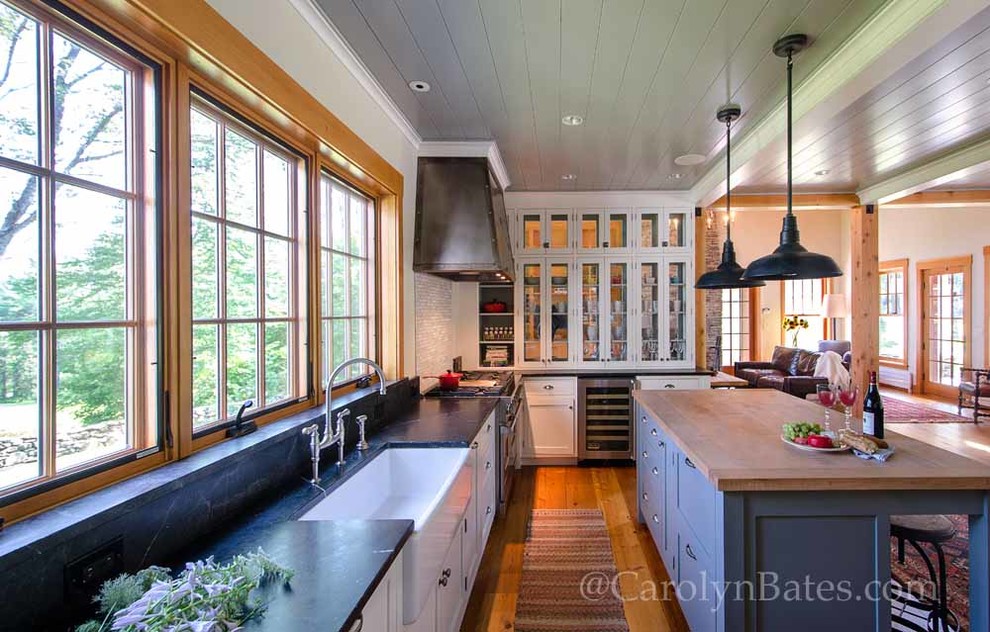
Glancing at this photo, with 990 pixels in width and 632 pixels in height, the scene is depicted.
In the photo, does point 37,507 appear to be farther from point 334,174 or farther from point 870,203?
point 870,203

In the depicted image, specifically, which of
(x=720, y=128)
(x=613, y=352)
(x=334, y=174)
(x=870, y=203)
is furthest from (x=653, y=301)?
(x=334, y=174)

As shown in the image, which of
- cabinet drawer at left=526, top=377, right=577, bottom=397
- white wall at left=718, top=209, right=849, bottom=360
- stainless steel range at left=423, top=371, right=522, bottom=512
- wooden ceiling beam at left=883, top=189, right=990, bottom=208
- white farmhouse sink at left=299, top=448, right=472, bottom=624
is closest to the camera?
white farmhouse sink at left=299, top=448, right=472, bottom=624

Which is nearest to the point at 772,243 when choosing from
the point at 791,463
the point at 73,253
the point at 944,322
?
the point at 944,322

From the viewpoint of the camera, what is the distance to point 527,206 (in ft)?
15.3

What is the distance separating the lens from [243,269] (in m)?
1.72

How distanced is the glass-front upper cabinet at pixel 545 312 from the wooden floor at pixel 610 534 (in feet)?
3.61

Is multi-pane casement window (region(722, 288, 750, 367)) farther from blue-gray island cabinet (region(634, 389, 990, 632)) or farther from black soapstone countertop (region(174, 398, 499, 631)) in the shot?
black soapstone countertop (region(174, 398, 499, 631))

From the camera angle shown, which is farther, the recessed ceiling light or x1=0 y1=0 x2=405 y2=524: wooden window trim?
the recessed ceiling light

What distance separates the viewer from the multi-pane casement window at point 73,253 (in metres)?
0.96

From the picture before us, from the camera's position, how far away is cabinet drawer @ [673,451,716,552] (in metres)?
1.74

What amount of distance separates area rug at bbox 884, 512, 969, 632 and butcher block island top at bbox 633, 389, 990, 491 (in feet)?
2.88

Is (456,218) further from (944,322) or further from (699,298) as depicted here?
(944,322)

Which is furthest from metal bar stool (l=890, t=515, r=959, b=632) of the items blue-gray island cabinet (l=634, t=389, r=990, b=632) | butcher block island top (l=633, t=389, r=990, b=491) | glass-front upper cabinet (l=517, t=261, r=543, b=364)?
glass-front upper cabinet (l=517, t=261, r=543, b=364)

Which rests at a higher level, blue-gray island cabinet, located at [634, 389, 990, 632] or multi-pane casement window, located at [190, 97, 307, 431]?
multi-pane casement window, located at [190, 97, 307, 431]
